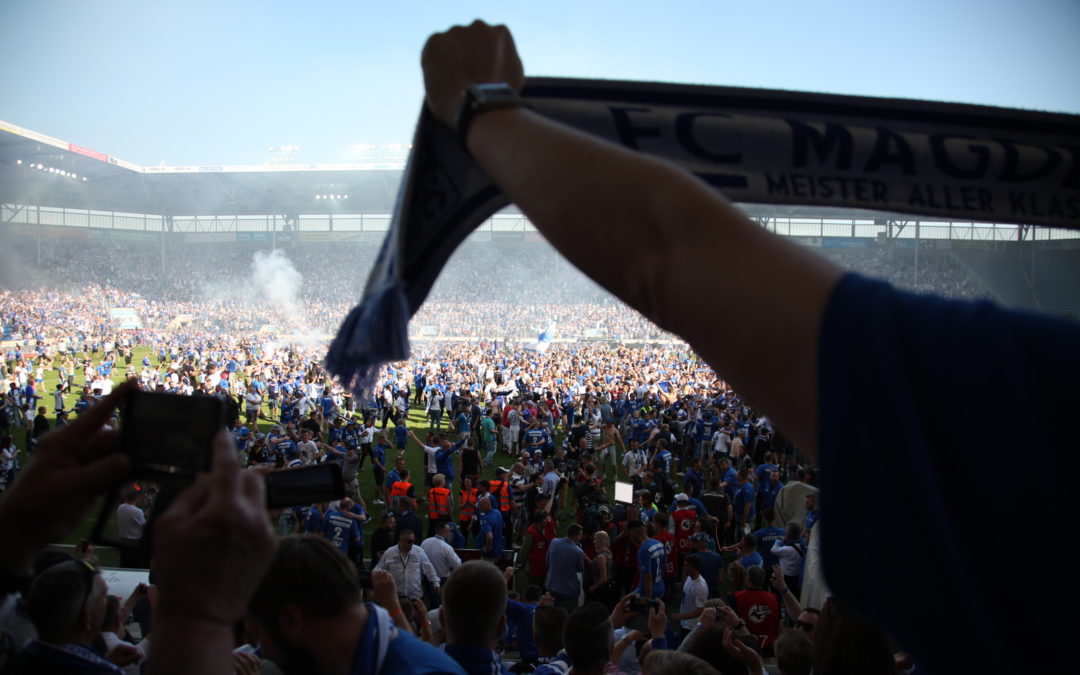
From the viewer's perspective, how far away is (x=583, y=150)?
574 millimetres

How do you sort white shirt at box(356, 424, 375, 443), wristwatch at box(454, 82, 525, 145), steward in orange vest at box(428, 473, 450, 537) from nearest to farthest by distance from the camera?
wristwatch at box(454, 82, 525, 145), steward in orange vest at box(428, 473, 450, 537), white shirt at box(356, 424, 375, 443)

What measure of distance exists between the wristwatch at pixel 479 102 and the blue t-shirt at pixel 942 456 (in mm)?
388

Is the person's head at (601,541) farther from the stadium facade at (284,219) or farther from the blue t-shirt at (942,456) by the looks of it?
the stadium facade at (284,219)

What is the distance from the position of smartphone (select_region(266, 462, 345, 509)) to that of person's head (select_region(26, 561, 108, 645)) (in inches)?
50.5

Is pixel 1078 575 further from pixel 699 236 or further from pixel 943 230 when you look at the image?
pixel 943 230

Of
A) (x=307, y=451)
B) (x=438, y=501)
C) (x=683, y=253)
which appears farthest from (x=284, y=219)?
(x=683, y=253)

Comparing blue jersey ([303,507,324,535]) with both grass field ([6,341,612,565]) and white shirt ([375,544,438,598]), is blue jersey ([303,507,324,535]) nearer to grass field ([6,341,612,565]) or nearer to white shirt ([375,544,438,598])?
white shirt ([375,544,438,598])

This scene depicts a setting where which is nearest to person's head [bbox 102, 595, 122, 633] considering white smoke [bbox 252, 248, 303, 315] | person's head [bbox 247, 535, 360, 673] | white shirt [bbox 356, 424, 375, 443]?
person's head [bbox 247, 535, 360, 673]

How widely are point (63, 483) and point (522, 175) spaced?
28.4 inches

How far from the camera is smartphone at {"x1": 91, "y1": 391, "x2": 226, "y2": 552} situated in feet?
2.86

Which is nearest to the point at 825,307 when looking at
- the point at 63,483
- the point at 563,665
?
the point at 63,483

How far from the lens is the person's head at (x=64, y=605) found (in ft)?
7.13

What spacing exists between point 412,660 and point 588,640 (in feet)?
4.85

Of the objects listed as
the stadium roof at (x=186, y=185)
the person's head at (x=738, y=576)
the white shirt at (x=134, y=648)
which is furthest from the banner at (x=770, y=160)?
the stadium roof at (x=186, y=185)
